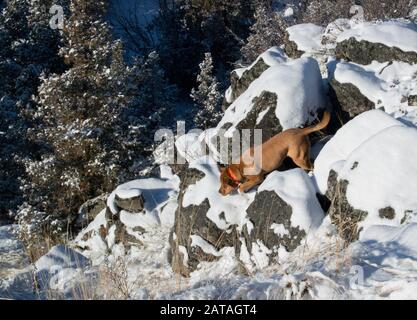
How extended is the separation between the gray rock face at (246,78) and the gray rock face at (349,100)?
1.67 metres

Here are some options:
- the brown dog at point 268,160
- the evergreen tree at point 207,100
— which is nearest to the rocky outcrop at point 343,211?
the brown dog at point 268,160

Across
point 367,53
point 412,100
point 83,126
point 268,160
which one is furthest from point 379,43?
point 83,126

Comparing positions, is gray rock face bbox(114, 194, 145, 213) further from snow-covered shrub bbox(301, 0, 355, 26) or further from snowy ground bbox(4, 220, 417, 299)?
snow-covered shrub bbox(301, 0, 355, 26)

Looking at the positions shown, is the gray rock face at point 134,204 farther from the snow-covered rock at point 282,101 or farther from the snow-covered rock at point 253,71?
the snow-covered rock at point 253,71

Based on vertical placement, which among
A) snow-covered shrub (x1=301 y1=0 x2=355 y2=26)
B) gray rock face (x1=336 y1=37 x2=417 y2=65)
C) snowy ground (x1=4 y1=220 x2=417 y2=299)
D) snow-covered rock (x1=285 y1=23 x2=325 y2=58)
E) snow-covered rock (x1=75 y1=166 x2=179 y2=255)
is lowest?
snow-covered rock (x1=75 y1=166 x2=179 y2=255)

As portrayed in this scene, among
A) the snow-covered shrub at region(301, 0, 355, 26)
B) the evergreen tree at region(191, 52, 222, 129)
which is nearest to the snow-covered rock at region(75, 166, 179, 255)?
the evergreen tree at region(191, 52, 222, 129)

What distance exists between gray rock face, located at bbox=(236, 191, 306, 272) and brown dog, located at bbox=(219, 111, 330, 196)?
1.93ft

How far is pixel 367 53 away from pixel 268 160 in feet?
9.03

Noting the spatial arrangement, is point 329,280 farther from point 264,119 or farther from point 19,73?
point 19,73

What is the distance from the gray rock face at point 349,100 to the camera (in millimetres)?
7176

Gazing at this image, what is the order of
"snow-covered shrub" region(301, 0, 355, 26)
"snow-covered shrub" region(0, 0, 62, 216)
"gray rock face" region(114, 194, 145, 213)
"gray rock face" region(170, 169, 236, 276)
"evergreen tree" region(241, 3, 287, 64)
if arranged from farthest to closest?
"evergreen tree" region(241, 3, 287, 64) < "snow-covered shrub" region(301, 0, 355, 26) < "snow-covered shrub" region(0, 0, 62, 216) < "gray rock face" region(114, 194, 145, 213) < "gray rock face" region(170, 169, 236, 276)

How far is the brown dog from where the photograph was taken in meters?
6.17
